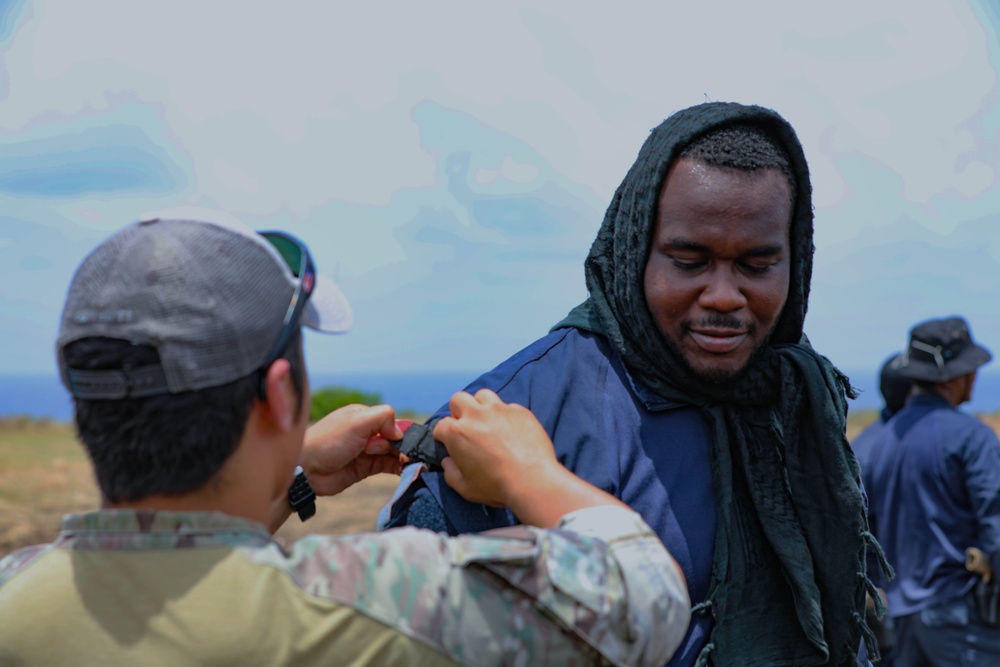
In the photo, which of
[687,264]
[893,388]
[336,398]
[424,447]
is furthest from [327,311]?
[336,398]

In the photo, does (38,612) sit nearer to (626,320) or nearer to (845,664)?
(626,320)

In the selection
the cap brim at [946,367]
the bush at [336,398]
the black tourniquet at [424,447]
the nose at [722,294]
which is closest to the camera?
the black tourniquet at [424,447]

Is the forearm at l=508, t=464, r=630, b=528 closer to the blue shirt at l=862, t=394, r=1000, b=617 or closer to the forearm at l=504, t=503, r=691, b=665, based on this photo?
the forearm at l=504, t=503, r=691, b=665

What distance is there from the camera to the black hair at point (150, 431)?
1.41 metres

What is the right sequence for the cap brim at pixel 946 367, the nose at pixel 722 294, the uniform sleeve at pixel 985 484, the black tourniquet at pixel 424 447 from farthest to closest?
1. the cap brim at pixel 946 367
2. the uniform sleeve at pixel 985 484
3. the nose at pixel 722 294
4. the black tourniquet at pixel 424 447

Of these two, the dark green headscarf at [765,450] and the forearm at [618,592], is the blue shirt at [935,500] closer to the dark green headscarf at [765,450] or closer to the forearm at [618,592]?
the dark green headscarf at [765,450]

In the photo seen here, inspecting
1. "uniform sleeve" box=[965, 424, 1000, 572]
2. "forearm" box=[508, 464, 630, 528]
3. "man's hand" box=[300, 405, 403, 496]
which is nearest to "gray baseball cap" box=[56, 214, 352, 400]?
"forearm" box=[508, 464, 630, 528]

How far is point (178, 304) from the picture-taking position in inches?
55.6

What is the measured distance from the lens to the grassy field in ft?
32.8

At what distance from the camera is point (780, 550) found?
2.16 metres

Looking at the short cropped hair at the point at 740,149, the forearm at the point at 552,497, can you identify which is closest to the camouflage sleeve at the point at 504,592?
the forearm at the point at 552,497

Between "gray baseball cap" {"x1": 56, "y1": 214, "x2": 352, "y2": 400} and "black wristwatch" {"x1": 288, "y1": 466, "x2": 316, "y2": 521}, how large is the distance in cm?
68

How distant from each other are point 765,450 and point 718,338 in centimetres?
32

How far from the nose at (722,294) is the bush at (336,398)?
11427mm
